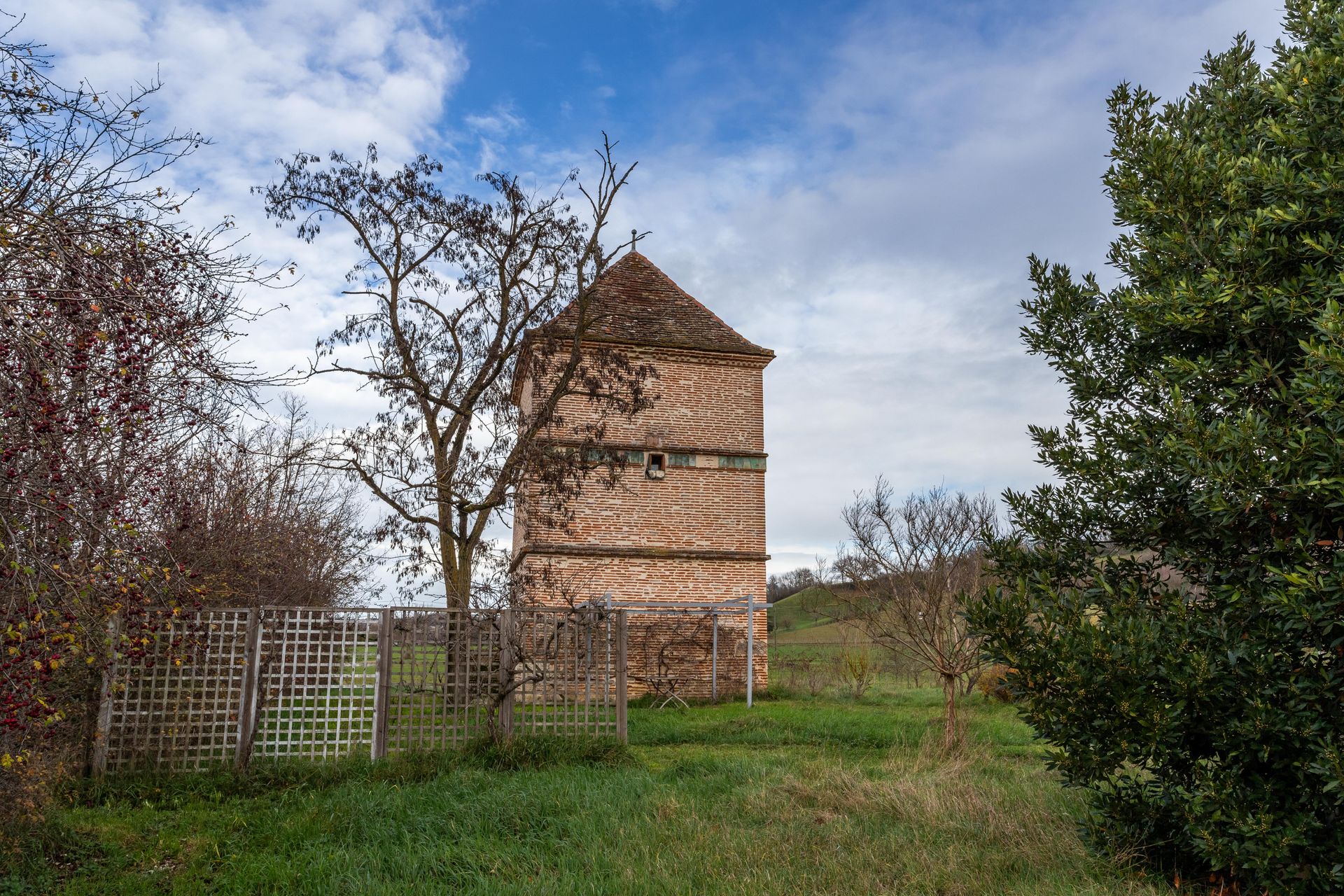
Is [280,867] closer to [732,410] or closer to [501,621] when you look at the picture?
[501,621]

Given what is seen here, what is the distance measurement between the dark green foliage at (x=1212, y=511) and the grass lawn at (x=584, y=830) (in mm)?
873

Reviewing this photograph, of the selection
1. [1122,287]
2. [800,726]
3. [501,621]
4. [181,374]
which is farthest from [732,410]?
[181,374]

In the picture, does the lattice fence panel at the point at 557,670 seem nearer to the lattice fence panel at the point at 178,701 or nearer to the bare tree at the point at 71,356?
the lattice fence panel at the point at 178,701

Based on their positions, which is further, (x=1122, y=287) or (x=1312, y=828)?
(x=1122, y=287)

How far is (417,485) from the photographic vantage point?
41.1 ft

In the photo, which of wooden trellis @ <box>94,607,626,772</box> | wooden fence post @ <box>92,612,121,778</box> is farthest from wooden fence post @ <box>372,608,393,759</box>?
wooden fence post @ <box>92,612,121,778</box>

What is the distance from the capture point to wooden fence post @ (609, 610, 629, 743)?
1118 cm

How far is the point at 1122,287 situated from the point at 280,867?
7037 mm

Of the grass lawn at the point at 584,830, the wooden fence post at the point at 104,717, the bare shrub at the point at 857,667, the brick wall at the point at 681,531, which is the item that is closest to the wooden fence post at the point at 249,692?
the grass lawn at the point at 584,830

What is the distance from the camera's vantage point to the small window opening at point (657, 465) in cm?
1895

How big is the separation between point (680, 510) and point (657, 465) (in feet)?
3.64

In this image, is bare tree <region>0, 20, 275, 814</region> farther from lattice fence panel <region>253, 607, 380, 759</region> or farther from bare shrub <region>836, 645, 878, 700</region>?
bare shrub <region>836, 645, 878, 700</region>

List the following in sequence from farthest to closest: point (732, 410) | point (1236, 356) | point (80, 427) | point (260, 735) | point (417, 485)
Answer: point (732, 410) < point (417, 485) < point (260, 735) < point (1236, 356) < point (80, 427)

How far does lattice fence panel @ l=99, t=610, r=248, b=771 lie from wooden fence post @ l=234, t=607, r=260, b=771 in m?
0.09
